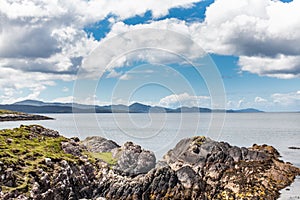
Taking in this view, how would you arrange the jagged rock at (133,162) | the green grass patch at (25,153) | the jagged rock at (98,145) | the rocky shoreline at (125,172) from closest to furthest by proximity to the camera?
the green grass patch at (25,153) → the rocky shoreline at (125,172) → the jagged rock at (133,162) → the jagged rock at (98,145)

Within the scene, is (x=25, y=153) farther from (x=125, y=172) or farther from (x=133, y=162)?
(x=133, y=162)

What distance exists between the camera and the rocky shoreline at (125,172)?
3459cm

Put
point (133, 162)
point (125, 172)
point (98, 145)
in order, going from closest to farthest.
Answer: point (125, 172), point (133, 162), point (98, 145)

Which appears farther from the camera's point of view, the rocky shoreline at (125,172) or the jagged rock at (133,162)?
the jagged rock at (133,162)

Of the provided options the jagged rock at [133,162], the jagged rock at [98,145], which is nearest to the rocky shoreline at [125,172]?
the jagged rock at [133,162]

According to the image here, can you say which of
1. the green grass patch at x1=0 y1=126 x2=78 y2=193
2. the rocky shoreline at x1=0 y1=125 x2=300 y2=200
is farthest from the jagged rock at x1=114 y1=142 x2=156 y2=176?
the green grass patch at x1=0 y1=126 x2=78 y2=193

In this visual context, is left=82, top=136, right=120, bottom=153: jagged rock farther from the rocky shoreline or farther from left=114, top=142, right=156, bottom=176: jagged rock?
left=114, top=142, right=156, bottom=176: jagged rock

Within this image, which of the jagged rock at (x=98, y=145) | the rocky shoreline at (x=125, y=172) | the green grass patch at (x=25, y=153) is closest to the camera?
the green grass patch at (x=25, y=153)

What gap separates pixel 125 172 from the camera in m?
43.0

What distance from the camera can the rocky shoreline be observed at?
113 ft

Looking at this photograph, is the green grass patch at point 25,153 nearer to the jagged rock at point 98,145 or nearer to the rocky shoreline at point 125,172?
the rocky shoreline at point 125,172

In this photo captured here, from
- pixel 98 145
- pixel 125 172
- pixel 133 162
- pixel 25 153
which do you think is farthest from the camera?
pixel 98 145

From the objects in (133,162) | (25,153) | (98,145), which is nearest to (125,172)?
(133,162)

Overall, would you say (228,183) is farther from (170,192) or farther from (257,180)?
(170,192)
